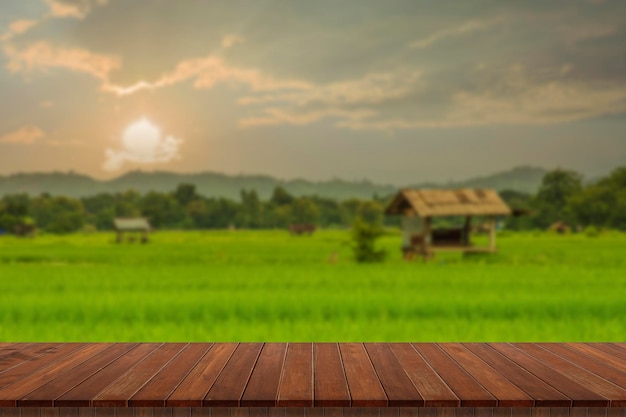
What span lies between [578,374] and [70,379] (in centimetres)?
303

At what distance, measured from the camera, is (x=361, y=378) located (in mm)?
3213

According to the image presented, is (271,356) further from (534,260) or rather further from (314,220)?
(314,220)

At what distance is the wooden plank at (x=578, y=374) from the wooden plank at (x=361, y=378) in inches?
46.2

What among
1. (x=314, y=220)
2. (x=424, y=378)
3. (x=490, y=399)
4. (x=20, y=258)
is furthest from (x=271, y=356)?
(x=314, y=220)

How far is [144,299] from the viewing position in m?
9.31

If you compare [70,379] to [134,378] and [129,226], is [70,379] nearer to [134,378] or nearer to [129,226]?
[134,378]

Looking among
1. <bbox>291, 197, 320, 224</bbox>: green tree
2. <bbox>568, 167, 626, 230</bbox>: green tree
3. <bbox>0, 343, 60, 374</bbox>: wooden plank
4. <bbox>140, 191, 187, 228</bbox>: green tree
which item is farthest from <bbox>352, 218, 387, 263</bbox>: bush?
<bbox>140, 191, 187, 228</bbox>: green tree

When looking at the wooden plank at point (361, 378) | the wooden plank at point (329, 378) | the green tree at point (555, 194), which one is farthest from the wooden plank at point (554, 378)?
the green tree at point (555, 194)

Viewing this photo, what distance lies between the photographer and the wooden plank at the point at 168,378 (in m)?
2.81

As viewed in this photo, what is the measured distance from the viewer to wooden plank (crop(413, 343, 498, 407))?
282 cm
